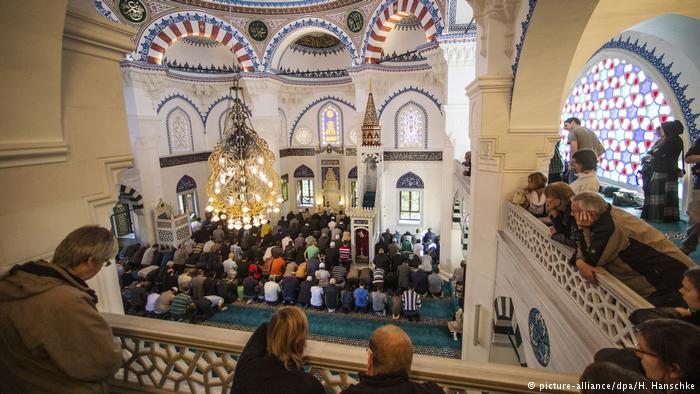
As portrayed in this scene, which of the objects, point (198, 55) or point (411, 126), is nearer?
point (411, 126)

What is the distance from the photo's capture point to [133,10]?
Result: 7.87m

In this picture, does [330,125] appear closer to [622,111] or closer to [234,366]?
[622,111]

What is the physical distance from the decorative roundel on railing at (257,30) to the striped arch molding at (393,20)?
314 cm

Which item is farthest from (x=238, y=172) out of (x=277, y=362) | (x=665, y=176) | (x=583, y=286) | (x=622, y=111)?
(x=622, y=111)

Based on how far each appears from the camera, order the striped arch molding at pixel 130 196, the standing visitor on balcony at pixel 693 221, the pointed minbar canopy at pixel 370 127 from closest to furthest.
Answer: the standing visitor on balcony at pixel 693 221 → the striped arch molding at pixel 130 196 → the pointed minbar canopy at pixel 370 127

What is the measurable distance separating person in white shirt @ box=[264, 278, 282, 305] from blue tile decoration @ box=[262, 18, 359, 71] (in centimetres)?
666

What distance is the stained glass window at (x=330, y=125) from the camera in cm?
1305

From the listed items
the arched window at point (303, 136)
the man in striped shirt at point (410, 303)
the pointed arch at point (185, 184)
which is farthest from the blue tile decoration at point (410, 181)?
the pointed arch at point (185, 184)

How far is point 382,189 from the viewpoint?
11.3 metres

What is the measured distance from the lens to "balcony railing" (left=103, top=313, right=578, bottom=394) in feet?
4.07

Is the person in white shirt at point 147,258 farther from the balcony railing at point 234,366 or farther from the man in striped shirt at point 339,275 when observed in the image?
the balcony railing at point 234,366

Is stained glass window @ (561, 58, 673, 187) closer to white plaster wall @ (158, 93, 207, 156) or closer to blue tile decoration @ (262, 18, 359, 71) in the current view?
blue tile decoration @ (262, 18, 359, 71)

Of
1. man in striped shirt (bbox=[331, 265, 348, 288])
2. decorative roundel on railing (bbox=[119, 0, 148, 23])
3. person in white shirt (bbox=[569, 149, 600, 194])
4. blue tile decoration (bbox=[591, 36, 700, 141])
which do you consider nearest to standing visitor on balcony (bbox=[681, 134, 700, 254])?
person in white shirt (bbox=[569, 149, 600, 194])

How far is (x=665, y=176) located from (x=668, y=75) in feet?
6.47
